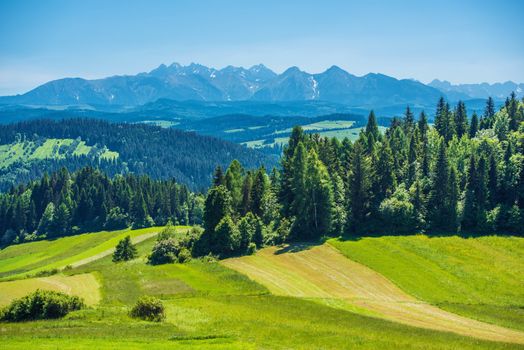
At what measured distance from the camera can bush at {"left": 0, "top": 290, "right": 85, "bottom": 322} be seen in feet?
187

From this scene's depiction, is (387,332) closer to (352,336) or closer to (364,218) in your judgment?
(352,336)

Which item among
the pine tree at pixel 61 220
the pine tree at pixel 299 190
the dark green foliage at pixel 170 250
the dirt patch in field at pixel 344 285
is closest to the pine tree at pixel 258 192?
the pine tree at pixel 299 190

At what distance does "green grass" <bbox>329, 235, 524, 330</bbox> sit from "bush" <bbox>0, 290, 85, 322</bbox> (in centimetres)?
4627

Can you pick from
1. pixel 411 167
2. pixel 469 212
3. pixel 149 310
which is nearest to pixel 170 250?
pixel 149 310

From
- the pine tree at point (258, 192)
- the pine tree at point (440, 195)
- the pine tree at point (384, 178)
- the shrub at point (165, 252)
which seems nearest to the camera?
the shrub at point (165, 252)

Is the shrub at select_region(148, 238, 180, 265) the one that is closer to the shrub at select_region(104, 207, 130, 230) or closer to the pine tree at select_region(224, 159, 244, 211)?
the pine tree at select_region(224, 159, 244, 211)

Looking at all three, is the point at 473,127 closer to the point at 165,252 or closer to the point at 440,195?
the point at 440,195

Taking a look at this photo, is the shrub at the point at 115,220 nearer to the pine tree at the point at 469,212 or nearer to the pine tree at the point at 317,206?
the pine tree at the point at 317,206

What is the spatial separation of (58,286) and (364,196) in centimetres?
6455

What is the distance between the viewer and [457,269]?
8344cm

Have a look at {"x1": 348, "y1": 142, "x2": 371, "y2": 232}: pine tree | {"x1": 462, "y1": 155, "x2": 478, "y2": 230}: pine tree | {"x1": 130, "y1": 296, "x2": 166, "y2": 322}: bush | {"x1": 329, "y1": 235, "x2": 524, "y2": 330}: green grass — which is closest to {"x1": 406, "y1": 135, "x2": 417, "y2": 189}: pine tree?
{"x1": 348, "y1": 142, "x2": 371, "y2": 232}: pine tree

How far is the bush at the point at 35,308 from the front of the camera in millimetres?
56888

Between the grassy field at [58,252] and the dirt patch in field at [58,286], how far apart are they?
158 feet

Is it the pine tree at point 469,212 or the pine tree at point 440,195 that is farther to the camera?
the pine tree at point 440,195
